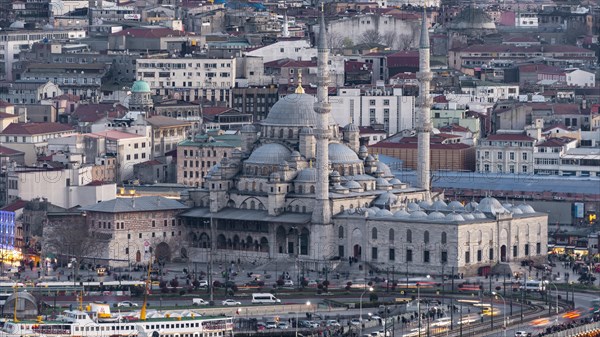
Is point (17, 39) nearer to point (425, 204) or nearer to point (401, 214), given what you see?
point (425, 204)

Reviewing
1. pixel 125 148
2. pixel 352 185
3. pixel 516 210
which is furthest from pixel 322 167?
pixel 125 148

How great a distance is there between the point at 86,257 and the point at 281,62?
53.9 meters

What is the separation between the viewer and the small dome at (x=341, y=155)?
13225 centimetres

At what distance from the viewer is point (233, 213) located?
431 ft

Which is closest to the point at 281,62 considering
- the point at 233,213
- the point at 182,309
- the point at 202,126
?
the point at 202,126

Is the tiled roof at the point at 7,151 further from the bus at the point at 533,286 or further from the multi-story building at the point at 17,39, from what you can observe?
the bus at the point at 533,286

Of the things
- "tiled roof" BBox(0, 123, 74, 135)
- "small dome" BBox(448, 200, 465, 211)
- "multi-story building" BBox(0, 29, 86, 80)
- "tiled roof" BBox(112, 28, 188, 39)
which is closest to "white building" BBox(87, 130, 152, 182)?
"tiled roof" BBox(0, 123, 74, 135)

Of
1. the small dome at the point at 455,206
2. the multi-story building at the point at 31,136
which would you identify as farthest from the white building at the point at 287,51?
the small dome at the point at 455,206

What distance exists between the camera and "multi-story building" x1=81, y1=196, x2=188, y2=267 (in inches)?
5108

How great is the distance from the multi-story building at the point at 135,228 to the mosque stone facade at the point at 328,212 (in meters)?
0.81

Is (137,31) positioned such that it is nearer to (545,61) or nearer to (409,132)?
(545,61)

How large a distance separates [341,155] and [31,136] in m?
25.1

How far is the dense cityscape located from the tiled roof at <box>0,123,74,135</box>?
151 millimetres

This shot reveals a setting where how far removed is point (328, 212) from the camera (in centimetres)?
12794
